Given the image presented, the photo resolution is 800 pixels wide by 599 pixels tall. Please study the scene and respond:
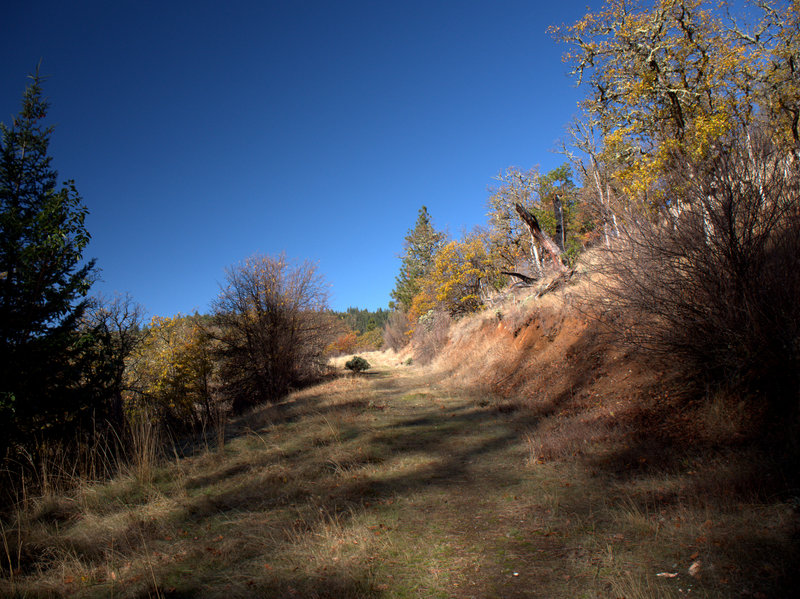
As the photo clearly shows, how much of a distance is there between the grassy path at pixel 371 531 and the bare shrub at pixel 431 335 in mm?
15705

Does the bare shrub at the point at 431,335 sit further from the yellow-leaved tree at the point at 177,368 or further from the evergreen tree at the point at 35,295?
the evergreen tree at the point at 35,295

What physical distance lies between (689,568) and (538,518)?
1393 millimetres

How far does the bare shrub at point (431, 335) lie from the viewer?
75.3 ft

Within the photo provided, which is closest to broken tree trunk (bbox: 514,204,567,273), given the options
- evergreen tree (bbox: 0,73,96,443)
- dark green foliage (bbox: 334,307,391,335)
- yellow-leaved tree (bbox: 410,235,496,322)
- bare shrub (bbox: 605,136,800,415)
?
yellow-leaved tree (bbox: 410,235,496,322)

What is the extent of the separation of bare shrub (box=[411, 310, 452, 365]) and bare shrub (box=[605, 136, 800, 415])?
56.8 feet

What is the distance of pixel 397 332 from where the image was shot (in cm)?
4362

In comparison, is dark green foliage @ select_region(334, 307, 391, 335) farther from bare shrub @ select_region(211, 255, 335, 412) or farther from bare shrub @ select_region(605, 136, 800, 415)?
bare shrub @ select_region(605, 136, 800, 415)

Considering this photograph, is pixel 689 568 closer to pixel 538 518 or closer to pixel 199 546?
pixel 538 518

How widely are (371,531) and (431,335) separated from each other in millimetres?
20228

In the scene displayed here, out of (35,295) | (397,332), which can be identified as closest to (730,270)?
(35,295)

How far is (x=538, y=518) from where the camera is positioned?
404cm

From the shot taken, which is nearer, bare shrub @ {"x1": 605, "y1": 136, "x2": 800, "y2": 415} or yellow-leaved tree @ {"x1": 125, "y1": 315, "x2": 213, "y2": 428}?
bare shrub @ {"x1": 605, "y1": 136, "x2": 800, "y2": 415}

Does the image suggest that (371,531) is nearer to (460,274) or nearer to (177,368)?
(177,368)

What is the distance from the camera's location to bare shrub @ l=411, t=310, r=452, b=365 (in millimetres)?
22966
